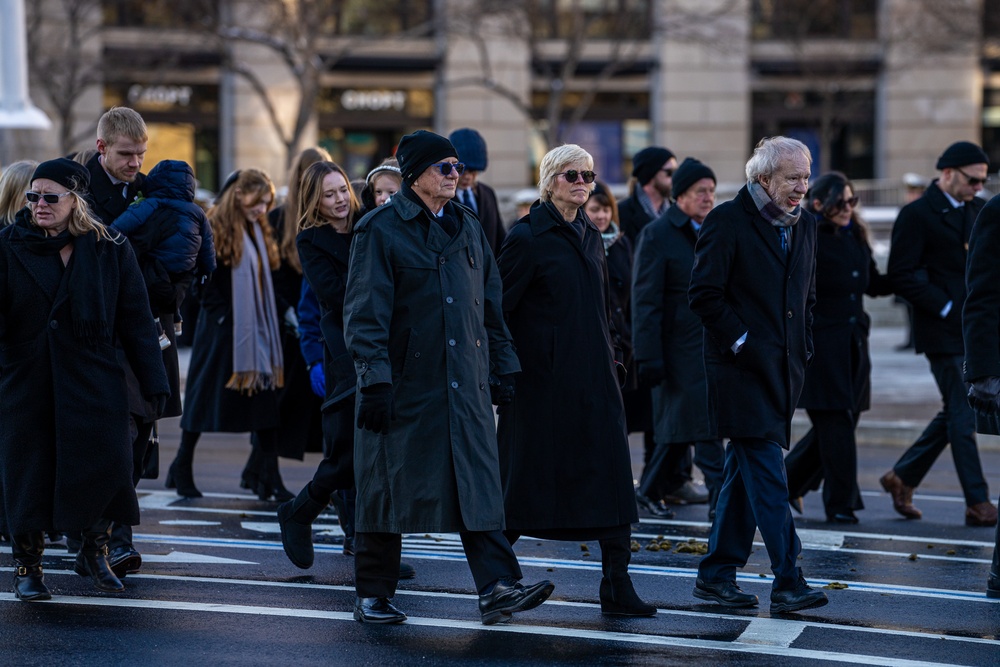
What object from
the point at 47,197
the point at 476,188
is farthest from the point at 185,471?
the point at 47,197

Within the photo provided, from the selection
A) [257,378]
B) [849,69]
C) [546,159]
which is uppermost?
[849,69]

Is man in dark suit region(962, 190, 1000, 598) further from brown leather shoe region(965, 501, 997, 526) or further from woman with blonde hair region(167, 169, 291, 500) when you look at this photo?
woman with blonde hair region(167, 169, 291, 500)

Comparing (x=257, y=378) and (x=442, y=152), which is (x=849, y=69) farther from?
(x=442, y=152)

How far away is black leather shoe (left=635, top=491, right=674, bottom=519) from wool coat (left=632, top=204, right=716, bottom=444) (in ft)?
1.63

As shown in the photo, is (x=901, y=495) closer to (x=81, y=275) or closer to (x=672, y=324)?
(x=672, y=324)

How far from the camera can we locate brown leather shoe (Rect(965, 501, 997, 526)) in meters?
9.25

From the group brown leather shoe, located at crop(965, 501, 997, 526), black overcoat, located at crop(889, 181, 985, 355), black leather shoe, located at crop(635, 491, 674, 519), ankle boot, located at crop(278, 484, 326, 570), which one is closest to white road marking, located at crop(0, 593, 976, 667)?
ankle boot, located at crop(278, 484, 326, 570)

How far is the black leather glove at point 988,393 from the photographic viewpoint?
7008 millimetres

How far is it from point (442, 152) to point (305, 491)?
1699 millimetres

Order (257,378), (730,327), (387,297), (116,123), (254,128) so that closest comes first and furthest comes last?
(387,297), (730,327), (116,123), (257,378), (254,128)

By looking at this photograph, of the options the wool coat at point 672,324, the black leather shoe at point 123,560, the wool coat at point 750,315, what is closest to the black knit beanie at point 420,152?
the wool coat at point 750,315

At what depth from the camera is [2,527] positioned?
22.7 ft

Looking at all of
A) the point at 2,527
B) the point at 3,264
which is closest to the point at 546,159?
the point at 3,264

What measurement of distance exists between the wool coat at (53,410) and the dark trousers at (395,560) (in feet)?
3.86
